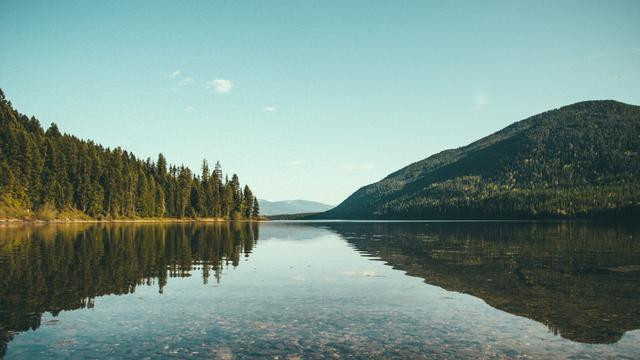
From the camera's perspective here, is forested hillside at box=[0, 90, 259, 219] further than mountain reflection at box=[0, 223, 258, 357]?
Yes

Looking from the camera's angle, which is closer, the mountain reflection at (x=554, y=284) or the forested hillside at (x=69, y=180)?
the mountain reflection at (x=554, y=284)

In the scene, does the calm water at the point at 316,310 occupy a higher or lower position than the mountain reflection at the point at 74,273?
lower

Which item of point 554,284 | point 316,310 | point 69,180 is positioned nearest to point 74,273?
point 316,310

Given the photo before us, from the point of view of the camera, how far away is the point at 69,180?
147500 millimetres

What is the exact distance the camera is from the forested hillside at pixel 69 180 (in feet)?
405

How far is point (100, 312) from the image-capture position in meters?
20.0

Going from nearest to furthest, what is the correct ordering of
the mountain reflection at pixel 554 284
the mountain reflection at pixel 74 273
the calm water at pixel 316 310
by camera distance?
1. the calm water at pixel 316 310
2. the mountain reflection at pixel 554 284
3. the mountain reflection at pixel 74 273

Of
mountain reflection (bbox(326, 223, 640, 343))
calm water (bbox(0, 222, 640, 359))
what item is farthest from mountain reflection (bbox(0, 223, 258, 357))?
mountain reflection (bbox(326, 223, 640, 343))

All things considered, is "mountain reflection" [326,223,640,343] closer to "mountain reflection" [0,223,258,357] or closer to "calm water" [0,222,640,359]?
"calm water" [0,222,640,359]

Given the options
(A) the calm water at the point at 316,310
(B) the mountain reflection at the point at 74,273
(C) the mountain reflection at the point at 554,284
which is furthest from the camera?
(B) the mountain reflection at the point at 74,273

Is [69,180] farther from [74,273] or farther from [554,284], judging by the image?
[554,284]

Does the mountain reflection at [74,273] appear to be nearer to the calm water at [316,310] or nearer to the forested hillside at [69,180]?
the calm water at [316,310]

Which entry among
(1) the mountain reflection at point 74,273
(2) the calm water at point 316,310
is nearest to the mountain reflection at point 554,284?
(2) the calm water at point 316,310

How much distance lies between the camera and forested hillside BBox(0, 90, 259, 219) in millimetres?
123562
